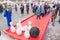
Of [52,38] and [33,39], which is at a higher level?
[33,39]

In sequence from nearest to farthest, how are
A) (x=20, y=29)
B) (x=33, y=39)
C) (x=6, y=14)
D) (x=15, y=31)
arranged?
(x=33, y=39)
(x=20, y=29)
(x=15, y=31)
(x=6, y=14)

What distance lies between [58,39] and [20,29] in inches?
97.1

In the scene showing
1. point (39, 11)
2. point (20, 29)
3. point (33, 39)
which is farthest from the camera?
point (39, 11)

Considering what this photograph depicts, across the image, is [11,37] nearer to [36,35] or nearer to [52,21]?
[36,35]

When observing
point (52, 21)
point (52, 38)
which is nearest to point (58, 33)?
point (52, 38)

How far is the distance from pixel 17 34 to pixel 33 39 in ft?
2.33

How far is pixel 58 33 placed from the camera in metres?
7.96

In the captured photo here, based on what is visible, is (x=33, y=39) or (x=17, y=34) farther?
(x=17, y=34)

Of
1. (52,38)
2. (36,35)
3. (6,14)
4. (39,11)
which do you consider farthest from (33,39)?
(39,11)

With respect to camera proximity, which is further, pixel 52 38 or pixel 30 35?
pixel 52 38

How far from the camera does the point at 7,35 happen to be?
561cm

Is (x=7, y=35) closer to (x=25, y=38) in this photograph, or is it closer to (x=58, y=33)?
(x=25, y=38)

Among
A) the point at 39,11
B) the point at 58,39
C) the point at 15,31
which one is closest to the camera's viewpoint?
the point at 15,31

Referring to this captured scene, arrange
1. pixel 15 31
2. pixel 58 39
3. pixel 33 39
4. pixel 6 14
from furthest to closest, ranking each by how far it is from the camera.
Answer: pixel 6 14 → pixel 58 39 → pixel 15 31 → pixel 33 39
